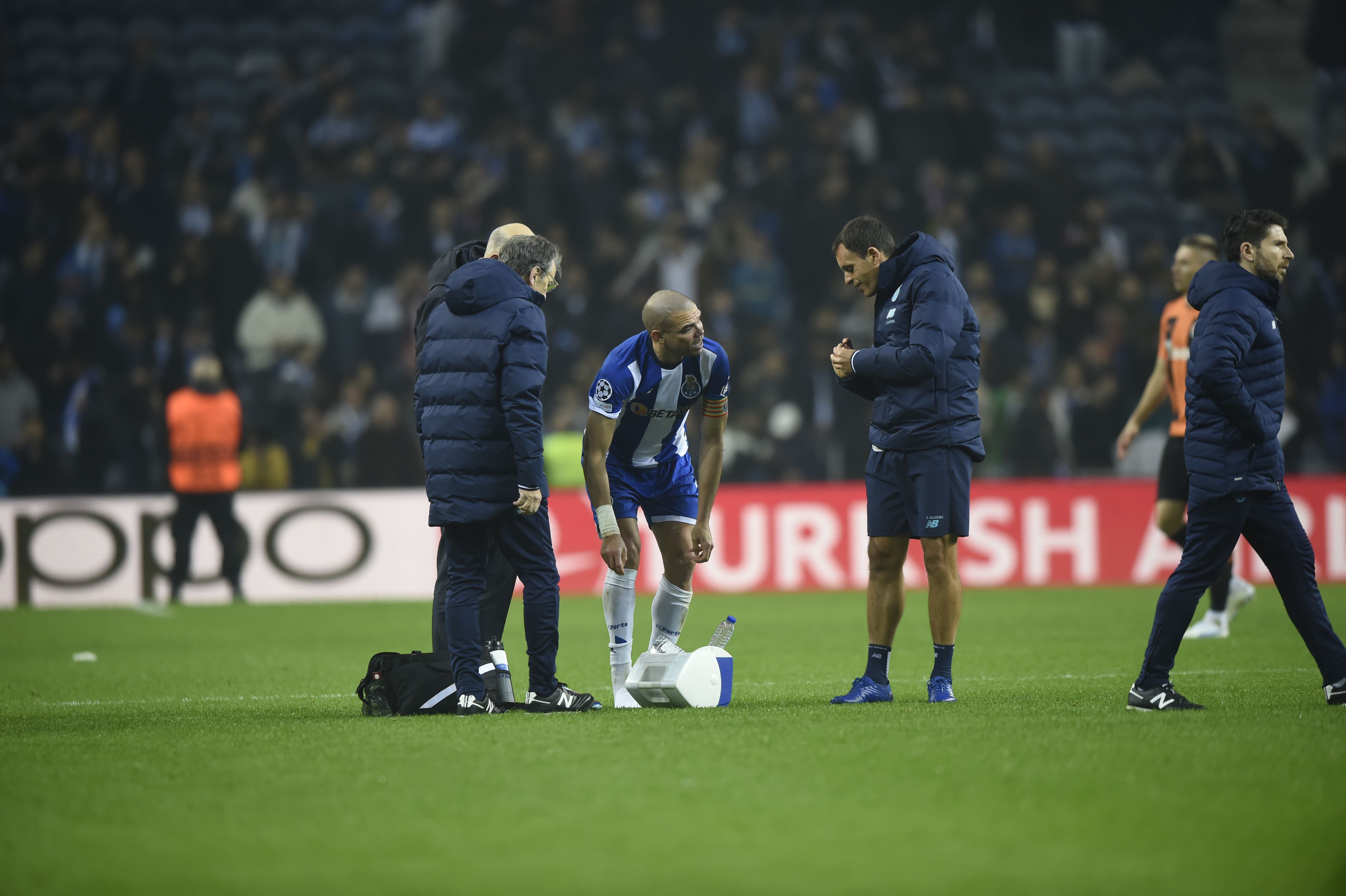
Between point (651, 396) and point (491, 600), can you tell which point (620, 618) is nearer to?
point (491, 600)

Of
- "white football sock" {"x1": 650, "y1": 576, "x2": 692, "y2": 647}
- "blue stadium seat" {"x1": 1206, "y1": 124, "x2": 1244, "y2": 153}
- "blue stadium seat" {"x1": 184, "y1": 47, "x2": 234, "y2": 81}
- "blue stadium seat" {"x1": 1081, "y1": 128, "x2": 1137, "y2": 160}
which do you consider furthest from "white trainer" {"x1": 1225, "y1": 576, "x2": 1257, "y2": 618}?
"blue stadium seat" {"x1": 184, "y1": 47, "x2": 234, "y2": 81}

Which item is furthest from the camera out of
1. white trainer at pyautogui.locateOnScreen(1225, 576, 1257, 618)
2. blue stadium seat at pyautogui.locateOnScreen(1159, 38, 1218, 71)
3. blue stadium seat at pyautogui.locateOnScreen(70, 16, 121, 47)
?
blue stadium seat at pyautogui.locateOnScreen(1159, 38, 1218, 71)

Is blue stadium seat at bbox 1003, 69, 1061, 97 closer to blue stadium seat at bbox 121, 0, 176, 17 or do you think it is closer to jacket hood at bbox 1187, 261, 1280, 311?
blue stadium seat at bbox 121, 0, 176, 17

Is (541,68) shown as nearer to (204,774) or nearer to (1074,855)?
(204,774)

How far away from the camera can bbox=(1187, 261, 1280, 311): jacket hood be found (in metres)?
6.29

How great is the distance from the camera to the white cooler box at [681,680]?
22.3 feet

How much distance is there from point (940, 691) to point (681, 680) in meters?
1.20

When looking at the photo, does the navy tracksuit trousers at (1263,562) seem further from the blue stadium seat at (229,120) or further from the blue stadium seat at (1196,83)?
the blue stadium seat at (1196,83)

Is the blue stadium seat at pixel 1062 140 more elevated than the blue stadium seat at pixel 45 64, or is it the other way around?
the blue stadium seat at pixel 45 64

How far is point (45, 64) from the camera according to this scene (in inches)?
779

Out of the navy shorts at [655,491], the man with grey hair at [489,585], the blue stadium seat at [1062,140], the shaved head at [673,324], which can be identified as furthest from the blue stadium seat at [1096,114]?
the shaved head at [673,324]

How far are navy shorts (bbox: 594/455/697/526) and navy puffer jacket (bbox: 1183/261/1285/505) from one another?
235 cm

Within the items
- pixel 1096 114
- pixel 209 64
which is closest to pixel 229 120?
pixel 209 64

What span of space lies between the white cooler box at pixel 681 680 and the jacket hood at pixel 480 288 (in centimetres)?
173
